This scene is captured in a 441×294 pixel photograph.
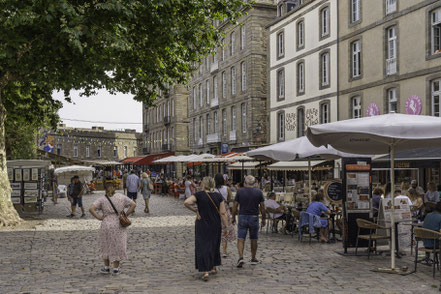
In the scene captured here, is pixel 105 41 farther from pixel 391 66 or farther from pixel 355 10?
pixel 355 10

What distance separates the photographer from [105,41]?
43.4ft

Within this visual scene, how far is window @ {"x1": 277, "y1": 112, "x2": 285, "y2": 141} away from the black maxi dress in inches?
1069

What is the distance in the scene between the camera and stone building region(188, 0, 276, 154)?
39.1 metres

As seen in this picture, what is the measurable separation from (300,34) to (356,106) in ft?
24.5

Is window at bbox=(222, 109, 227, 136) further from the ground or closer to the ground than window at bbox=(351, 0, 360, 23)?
closer to the ground

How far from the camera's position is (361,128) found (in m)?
8.17

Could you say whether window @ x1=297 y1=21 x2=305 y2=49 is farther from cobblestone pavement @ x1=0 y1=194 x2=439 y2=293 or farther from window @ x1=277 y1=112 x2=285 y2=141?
cobblestone pavement @ x1=0 y1=194 x2=439 y2=293

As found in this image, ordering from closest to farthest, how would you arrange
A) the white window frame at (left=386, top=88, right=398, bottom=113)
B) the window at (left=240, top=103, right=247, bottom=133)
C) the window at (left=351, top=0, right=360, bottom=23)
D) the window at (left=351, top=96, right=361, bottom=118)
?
the white window frame at (left=386, top=88, right=398, bottom=113)
the window at (left=351, top=0, right=360, bottom=23)
the window at (left=351, top=96, right=361, bottom=118)
the window at (left=240, top=103, right=247, bottom=133)

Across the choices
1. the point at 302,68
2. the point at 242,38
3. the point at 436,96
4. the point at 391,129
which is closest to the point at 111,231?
the point at 391,129

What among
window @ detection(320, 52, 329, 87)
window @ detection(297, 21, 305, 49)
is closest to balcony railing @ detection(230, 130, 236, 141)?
window @ detection(297, 21, 305, 49)

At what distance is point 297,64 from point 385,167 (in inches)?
433

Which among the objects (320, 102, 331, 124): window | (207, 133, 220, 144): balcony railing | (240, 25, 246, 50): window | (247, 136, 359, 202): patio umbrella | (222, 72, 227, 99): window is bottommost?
(247, 136, 359, 202): patio umbrella

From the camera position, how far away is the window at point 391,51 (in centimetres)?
2494

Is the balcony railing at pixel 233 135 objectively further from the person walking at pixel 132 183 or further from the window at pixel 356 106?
the person walking at pixel 132 183
